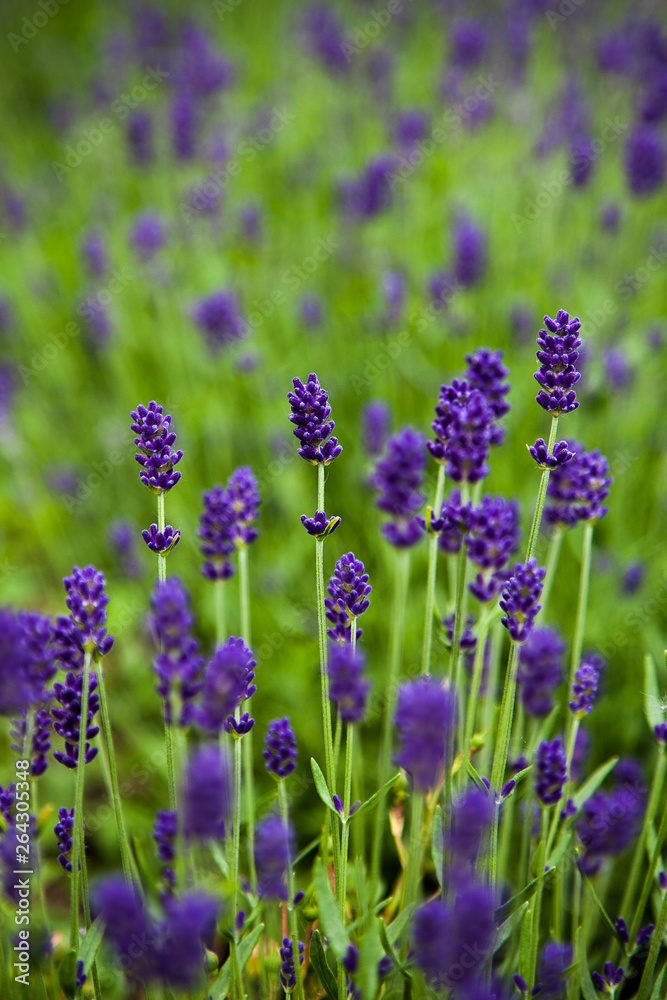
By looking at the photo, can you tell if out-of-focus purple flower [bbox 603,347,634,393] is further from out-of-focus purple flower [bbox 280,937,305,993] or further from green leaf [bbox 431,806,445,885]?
out-of-focus purple flower [bbox 280,937,305,993]

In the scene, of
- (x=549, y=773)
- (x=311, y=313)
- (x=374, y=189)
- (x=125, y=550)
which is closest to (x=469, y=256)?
(x=374, y=189)

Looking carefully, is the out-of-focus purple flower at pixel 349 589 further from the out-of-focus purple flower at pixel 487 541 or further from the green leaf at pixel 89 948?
the green leaf at pixel 89 948

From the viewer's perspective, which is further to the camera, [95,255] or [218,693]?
[95,255]

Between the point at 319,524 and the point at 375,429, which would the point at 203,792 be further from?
the point at 375,429

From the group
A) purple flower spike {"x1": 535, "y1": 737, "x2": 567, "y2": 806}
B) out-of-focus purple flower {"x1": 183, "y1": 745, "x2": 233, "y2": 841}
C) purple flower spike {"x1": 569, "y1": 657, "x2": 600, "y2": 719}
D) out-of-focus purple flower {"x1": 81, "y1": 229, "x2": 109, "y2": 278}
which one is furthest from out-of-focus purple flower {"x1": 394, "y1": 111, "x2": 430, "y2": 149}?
out-of-focus purple flower {"x1": 183, "y1": 745, "x2": 233, "y2": 841}

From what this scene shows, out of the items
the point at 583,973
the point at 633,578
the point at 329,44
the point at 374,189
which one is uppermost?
the point at 329,44

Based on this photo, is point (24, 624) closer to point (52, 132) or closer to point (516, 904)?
point (516, 904)

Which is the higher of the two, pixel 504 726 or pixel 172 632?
pixel 172 632

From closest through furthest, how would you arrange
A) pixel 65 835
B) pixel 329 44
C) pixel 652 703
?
pixel 65 835
pixel 652 703
pixel 329 44

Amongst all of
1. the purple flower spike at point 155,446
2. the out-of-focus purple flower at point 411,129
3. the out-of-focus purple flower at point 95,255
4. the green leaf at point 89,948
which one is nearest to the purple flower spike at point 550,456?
the purple flower spike at point 155,446
